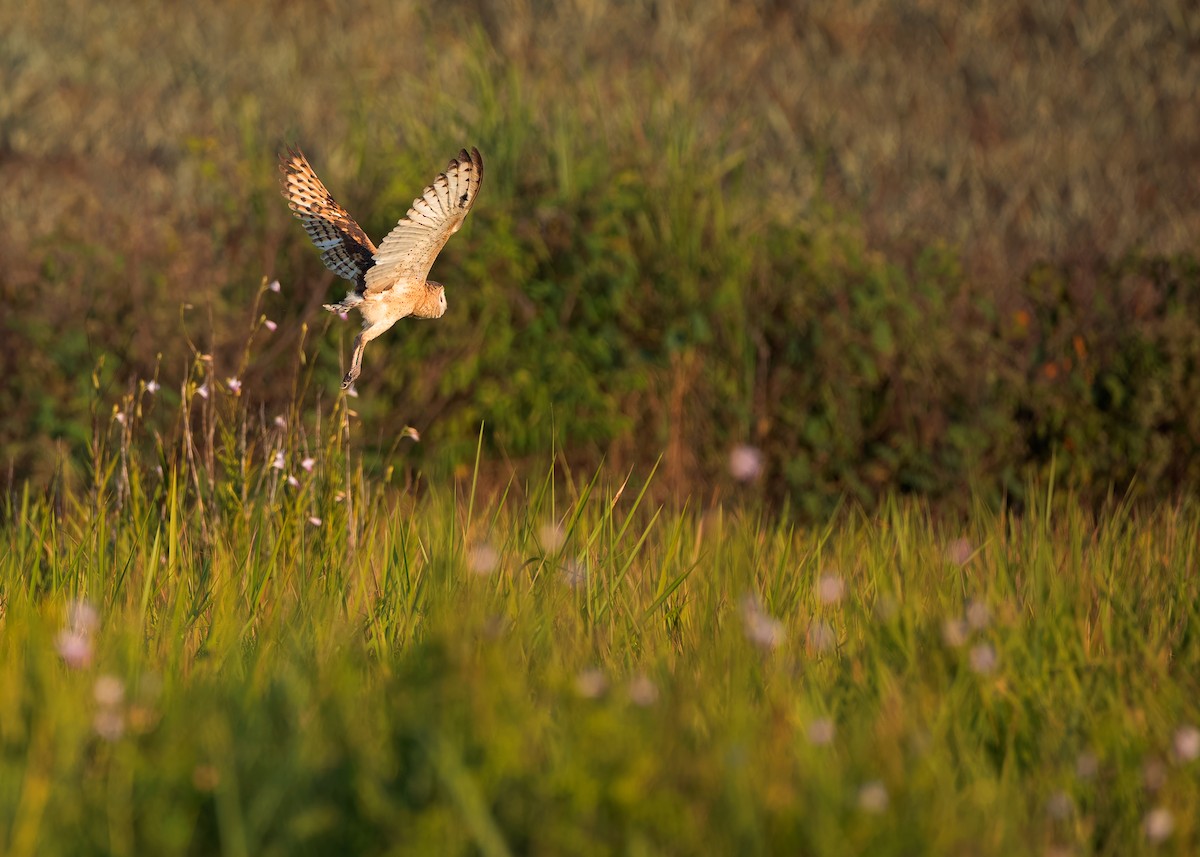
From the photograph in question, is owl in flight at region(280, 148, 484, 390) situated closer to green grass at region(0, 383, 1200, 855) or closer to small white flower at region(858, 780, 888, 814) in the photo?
green grass at region(0, 383, 1200, 855)

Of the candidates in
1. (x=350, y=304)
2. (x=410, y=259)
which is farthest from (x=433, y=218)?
(x=350, y=304)

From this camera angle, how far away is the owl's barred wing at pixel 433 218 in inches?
106

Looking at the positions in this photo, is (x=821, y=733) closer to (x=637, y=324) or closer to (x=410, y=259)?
(x=410, y=259)

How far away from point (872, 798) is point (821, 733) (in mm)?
215

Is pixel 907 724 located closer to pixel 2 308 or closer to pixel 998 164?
pixel 2 308

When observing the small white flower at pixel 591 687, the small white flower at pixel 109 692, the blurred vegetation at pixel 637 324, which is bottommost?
the blurred vegetation at pixel 637 324

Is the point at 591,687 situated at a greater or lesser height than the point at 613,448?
greater

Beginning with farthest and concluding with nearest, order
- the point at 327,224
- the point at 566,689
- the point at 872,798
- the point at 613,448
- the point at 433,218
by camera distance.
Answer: the point at 613,448
the point at 327,224
the point at 433,218
the point at 566,689
the point at 872,798

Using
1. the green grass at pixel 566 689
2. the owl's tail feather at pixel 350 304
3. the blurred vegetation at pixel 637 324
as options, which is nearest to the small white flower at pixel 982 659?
the green grass at pixel 566 689

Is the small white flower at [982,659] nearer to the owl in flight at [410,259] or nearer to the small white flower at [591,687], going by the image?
the small white flower at [591,687]

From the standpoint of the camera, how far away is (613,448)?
556 centimetres

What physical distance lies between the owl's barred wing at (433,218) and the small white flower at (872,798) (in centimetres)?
119

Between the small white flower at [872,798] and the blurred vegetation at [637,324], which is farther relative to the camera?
the blurred vegetation at [637,324]

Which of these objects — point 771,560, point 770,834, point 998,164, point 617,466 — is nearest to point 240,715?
point 770,834
